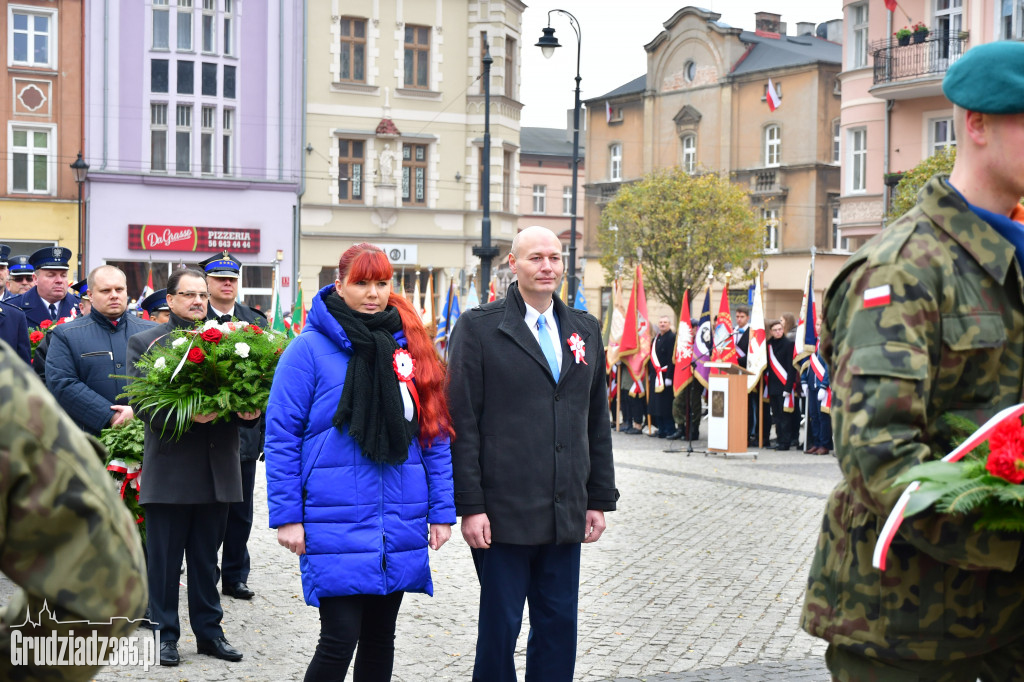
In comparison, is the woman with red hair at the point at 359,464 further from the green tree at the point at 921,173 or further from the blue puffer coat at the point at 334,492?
the green tree at the point at 921,173

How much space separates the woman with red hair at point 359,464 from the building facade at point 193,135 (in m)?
37.7

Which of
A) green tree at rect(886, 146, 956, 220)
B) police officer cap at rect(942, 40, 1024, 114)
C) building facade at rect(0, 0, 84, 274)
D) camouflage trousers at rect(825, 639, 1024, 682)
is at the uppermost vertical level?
building facade at rect(0, 0, 84, 274)

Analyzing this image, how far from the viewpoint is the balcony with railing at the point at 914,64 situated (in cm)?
3562

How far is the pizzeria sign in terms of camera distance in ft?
141

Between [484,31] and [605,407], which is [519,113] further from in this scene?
[605,407]

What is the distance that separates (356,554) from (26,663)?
2.88 m

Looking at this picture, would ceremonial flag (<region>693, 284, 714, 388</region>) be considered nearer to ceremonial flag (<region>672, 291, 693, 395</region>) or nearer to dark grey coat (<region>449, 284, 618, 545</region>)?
ceremonial flag (<region>672, 291, 693, 395</region>)

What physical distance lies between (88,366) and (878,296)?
19.5ft

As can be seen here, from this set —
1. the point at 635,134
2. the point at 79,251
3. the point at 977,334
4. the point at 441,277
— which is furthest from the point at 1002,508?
the point at 635,134

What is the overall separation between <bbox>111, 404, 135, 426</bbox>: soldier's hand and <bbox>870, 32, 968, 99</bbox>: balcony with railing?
106ft


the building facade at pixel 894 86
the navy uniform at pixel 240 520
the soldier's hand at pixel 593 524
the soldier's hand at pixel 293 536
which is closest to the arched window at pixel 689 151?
the building facade at pixel 894 86

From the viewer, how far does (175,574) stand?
6.72 meters

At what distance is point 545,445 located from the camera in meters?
5.11

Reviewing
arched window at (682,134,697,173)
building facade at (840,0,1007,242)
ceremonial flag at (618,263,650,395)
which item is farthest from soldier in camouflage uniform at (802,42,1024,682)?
arched window at (682,134,697,173)
